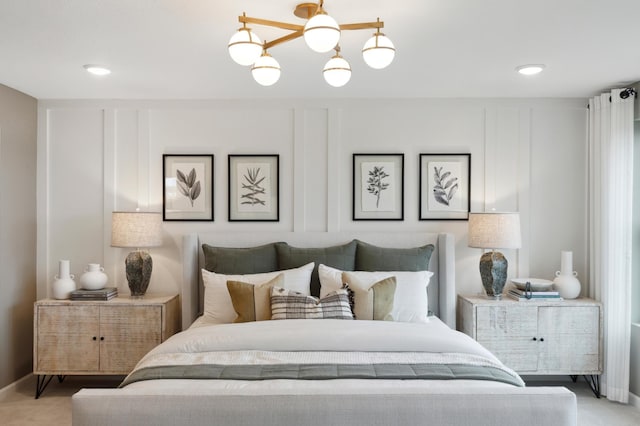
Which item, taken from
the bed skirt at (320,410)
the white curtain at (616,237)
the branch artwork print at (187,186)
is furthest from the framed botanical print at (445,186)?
the bed skirt at (320,410)

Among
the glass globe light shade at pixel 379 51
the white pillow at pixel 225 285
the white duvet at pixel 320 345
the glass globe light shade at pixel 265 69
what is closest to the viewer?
the glass globe light shade at pixel 379 51

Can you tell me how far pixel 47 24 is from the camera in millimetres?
2705

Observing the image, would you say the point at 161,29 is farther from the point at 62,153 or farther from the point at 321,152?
the point at 62,153

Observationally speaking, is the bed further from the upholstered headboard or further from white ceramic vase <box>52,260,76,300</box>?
white ceramic vase <box>52,260,76,300</box>

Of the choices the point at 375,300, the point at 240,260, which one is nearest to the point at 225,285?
the point at 240,260

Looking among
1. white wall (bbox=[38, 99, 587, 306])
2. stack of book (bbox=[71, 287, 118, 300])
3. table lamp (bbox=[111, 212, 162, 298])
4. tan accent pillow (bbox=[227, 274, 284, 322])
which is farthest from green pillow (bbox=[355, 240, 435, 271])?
stack of book (bbox=[71, 287, 118, 300])

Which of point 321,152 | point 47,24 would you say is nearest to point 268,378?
point 47,24

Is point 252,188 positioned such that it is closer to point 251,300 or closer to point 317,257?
point 317,257

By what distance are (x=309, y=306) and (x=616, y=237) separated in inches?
92.9

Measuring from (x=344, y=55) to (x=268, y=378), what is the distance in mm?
1948

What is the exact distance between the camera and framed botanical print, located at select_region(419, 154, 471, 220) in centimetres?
455

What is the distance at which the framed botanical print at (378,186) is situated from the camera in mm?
4559

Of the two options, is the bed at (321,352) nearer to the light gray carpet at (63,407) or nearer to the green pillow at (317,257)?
the green pillow at (317,257)

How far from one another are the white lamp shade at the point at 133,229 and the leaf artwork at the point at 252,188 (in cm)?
78
